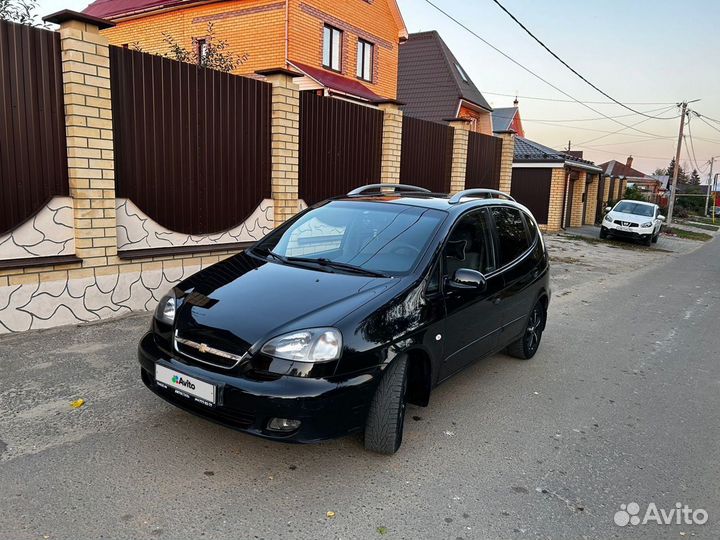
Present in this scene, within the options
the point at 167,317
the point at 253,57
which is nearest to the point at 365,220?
the point at 167,317

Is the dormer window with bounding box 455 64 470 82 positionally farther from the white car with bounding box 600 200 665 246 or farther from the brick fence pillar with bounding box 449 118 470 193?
the brick fence pillar with bounding box 449 118 470 193

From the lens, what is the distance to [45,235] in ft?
18.1

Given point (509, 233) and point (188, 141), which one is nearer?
point (509, 233)

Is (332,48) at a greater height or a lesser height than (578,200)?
greater

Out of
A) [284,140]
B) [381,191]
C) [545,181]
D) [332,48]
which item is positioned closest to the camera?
[381,191]

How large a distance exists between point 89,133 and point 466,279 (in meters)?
4.22

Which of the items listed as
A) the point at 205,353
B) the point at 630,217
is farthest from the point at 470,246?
the point at 630,217

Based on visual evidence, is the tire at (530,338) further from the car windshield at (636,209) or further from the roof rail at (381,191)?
the car windshield at (636,209)

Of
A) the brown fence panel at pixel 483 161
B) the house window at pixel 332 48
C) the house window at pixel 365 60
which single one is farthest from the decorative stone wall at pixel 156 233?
the house window at pixel 365 60

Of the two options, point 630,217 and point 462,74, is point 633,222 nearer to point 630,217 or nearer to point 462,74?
point 630,217

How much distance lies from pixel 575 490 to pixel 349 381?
149 cm

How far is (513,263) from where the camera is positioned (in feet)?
16.0

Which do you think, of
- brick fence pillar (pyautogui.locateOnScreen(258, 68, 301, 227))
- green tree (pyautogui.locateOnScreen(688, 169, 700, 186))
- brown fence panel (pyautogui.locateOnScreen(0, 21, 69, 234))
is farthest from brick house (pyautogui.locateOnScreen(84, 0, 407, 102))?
green tree (pyautogui.locateOnScreen(688, 169, 700, 186))

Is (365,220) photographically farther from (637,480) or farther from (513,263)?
(637,480)
